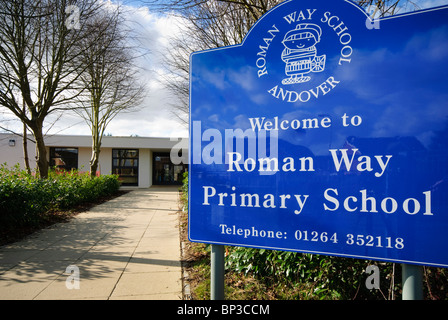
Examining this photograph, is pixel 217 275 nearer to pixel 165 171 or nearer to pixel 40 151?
pixel 40 151

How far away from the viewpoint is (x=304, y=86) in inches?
67.8

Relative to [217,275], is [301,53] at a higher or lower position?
higher

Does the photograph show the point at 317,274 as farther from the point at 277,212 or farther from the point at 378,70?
the point at 378,70

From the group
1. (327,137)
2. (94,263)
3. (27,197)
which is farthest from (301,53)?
(27,197)

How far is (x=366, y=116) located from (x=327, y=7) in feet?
2.36

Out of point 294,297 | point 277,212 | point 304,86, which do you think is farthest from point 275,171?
point 294,297

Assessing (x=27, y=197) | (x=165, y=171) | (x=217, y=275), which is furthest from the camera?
(x=165, y=171)

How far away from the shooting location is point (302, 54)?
5.66 feet

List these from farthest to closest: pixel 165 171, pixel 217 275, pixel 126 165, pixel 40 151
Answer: pixel 165 171
pixel 126 165
pixel 40 151
pixel 217 275

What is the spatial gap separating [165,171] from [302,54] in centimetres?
2719

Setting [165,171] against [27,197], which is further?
[165,171]

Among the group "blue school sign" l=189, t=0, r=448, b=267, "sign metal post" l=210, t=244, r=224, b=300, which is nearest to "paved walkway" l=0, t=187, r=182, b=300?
"sign metal post" l=210, t=244, r=224, b=300

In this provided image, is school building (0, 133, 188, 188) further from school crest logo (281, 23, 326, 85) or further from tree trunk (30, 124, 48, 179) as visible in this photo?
school crest logo (281, 23, 326, 85)

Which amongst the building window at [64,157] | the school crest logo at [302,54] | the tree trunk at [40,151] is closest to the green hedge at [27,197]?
the tree trunk at [40,151]
